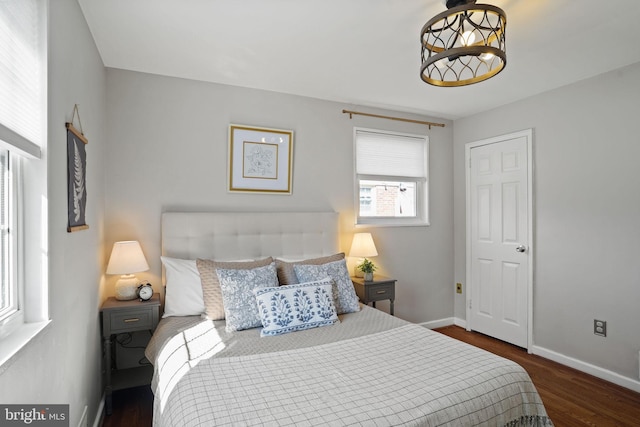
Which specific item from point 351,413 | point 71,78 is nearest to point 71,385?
point 351,413

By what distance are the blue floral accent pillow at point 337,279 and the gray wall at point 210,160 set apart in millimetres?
837

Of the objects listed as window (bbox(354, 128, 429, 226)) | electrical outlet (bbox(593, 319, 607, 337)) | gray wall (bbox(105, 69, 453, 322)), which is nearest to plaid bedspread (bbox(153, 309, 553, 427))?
gray wall (bbox(105, 69, 453, 322))

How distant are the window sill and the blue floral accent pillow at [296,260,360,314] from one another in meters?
1.59

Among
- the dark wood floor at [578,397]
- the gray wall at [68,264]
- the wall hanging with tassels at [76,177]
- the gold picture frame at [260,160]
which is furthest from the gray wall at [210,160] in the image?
the dark wood floor at [578,397]

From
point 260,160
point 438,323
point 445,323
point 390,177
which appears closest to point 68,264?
point 260,160

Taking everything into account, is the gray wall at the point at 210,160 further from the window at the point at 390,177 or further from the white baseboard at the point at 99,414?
the white baseboard at the point at 99,414

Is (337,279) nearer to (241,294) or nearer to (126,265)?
(241,294)

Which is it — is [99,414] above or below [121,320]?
below

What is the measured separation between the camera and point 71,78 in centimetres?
176

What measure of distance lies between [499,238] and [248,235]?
2.59 meters

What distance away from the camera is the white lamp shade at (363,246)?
3.46 meters

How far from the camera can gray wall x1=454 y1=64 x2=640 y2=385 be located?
276cm

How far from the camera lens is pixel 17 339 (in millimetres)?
1197

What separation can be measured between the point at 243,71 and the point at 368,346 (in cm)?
222
